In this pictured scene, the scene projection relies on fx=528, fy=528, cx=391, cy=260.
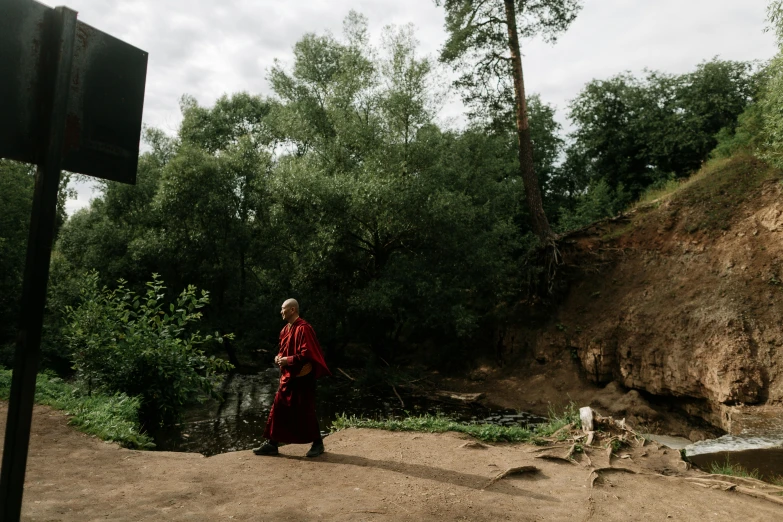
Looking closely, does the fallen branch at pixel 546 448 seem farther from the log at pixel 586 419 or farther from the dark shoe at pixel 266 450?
the dark shoe at pixel 266 450

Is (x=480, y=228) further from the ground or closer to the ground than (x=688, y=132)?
closer to the ground

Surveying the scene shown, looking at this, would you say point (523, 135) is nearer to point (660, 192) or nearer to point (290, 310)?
point (660, 192)

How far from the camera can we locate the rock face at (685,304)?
1391 cm

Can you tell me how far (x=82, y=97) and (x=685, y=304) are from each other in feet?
56.8

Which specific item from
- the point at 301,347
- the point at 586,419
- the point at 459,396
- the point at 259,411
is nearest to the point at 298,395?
the point at 301,347

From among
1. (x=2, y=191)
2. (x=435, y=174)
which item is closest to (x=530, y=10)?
(x=435, y=174)

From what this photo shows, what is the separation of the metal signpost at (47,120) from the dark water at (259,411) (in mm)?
8913

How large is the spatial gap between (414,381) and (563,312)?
20.1 feet

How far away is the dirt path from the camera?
191 inches

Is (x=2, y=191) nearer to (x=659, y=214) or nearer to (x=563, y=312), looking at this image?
(x=563, y=312)

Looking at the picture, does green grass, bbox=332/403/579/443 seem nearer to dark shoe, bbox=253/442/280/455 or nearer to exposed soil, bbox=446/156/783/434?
dark shoe, bbox=253/442/280/455

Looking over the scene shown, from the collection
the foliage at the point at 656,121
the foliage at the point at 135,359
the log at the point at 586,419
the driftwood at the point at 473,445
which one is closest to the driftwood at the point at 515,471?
the driftwood at the point at 473,445

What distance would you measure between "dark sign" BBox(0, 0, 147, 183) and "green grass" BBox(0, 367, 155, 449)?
630cm

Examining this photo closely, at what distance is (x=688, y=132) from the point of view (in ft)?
74.7
